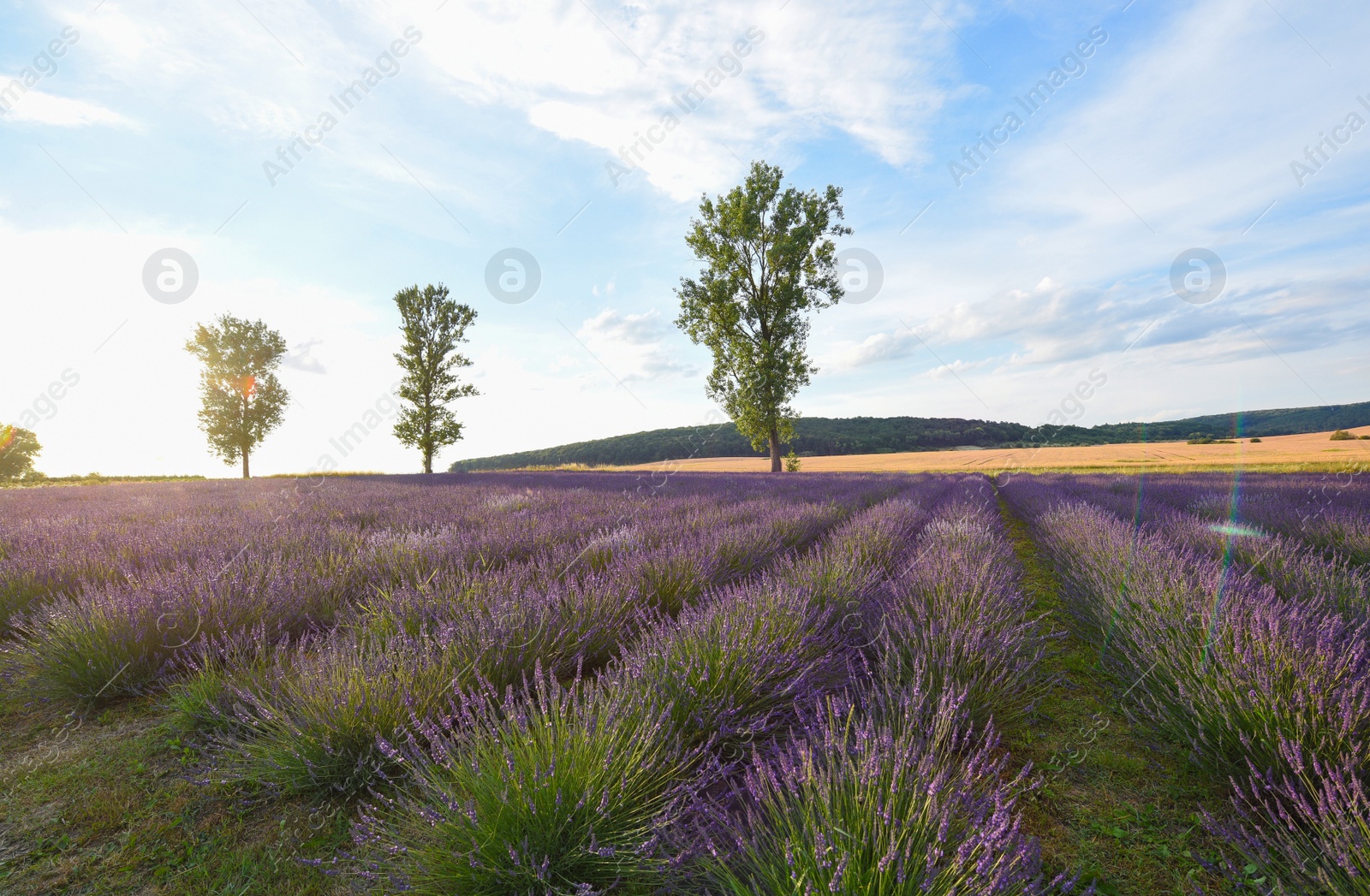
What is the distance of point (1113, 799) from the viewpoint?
6.30 feet

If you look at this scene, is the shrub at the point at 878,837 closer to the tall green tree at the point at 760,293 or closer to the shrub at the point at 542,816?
the shrub at the point at 542,816

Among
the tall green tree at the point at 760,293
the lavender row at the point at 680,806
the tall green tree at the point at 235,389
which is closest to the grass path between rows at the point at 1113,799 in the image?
the lavender row at the point at 680,806

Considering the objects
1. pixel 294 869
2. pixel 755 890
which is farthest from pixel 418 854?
pixel 755 890

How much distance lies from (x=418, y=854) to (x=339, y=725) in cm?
74

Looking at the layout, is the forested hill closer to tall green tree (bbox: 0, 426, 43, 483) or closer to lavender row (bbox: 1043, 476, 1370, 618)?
tall green tree (bbox: 0, 426, 43, 483)

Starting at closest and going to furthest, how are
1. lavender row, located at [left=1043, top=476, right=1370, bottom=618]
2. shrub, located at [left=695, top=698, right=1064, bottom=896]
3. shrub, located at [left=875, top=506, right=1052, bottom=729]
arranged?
shrub, located at [left=695, top=698, right=1064, bottom=896]
shrub, located at [left=875, top=506, right=1052, bottom=729]
lavender row, located at [left=1043, top=476, right=1370, bottom=618]

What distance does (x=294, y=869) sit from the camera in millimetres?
1480

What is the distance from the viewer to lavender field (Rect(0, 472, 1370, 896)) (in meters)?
1.31

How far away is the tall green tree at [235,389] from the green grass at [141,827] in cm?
3111

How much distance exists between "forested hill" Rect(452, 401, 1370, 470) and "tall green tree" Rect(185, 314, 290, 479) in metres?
17.7

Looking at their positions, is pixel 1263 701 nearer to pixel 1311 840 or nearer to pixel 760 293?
pixel 1311 840

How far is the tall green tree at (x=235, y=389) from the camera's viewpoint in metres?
26.5

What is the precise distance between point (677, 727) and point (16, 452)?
152ft

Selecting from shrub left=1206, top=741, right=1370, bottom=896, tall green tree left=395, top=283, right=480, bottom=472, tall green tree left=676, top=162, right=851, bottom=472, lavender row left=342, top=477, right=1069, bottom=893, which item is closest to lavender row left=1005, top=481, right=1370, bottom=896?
shrub left=1206, top=741, right=1370, bottom=896
